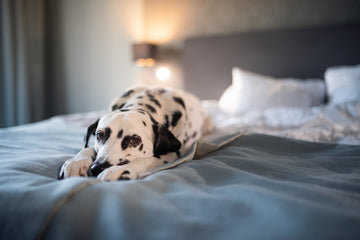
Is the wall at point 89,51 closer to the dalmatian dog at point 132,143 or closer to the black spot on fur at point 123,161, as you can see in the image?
the dalmatian dog at point 132,143

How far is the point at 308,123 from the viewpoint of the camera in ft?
6.35

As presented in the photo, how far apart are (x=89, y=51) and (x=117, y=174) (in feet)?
13.1

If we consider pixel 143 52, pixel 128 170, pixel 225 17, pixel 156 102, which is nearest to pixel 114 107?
pixel 156 102

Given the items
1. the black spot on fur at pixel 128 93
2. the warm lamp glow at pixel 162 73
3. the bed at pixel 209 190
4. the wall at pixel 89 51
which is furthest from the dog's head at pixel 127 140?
the wall at pixel 89 51

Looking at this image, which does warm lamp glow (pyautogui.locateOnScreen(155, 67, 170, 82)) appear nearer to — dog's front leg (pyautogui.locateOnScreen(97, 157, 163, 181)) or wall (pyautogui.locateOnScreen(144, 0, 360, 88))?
wall (pyautogui.locateOnScreen(144, 0, 360, 88))

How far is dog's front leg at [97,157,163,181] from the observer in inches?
35.4

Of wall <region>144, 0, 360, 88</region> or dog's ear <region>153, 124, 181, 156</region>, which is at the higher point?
wall <region>144, 0, 360, 88</region>

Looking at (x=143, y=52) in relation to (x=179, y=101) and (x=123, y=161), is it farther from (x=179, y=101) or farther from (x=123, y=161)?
(x=123, y=161)

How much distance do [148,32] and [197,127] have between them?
2.82 metres

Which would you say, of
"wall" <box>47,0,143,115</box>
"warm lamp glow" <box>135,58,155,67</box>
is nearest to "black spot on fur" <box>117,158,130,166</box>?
"warm lamp glow" <box>135,58,155,67</box>

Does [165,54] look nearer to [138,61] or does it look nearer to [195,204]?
[138,61]

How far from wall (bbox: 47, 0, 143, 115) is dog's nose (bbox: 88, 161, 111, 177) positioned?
3.38m

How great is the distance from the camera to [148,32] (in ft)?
13.6

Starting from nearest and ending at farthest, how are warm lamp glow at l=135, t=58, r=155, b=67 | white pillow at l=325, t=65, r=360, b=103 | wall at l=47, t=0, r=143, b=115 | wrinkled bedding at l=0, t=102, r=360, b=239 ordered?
wrinkled bedding at l=0, t=102, r=360, b=239 → white pillow at l=325, t=65, r=360, b=103 → warm lamp glow at l=135, t=58, r=155, b=67 → wall at l=47, t=0, r=143, b=115
